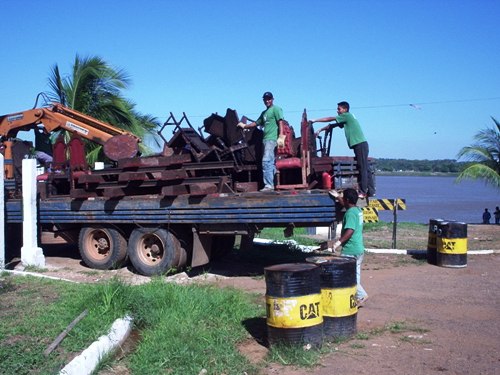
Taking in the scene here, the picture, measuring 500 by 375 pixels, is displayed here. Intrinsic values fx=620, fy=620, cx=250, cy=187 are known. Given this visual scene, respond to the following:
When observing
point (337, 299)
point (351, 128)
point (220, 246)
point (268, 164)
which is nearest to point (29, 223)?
point (220, 246)

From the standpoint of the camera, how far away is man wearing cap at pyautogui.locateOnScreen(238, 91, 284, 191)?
1031 centimetres

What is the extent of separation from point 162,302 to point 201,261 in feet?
10.4

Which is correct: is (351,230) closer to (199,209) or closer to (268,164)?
(268,164)

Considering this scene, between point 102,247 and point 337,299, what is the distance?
6.58 m

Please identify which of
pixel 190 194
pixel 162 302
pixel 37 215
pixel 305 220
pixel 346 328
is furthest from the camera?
pixel 37 215

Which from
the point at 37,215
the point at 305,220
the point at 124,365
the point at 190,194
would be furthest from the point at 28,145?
the point at 124,365

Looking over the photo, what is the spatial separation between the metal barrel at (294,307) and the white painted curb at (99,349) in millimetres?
1652

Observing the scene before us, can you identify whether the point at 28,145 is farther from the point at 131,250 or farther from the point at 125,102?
the point at 125,102

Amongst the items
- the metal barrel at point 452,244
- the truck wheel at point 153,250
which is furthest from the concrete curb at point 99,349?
the metal barrel at point 452,244

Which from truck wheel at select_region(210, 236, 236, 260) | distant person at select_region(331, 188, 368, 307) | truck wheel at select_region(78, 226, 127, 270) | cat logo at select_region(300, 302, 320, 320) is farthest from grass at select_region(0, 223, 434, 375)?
truck wheel at select_region(210, 236, 236, 260)

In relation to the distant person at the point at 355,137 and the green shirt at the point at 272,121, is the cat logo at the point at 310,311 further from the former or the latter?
the green shirt at the point at 272,121

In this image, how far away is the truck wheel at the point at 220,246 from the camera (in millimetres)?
11979

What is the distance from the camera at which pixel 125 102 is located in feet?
65.7

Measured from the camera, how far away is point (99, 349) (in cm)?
609
